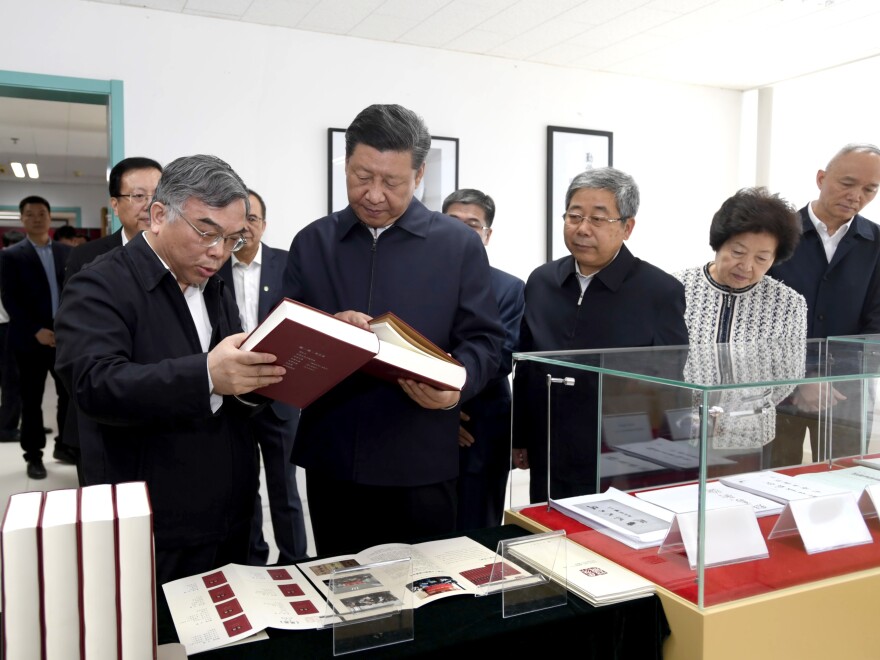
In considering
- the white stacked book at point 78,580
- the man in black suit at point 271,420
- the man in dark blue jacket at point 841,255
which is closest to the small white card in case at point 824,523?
the white stacked book at point 78,580

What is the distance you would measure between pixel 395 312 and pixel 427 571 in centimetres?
68

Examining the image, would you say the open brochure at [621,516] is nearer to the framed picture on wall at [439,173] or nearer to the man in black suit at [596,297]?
A: the man in black suit at [596,297]

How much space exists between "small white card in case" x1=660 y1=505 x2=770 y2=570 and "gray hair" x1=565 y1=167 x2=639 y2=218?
1.12 metres

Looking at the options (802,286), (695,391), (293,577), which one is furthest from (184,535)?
(802,286)

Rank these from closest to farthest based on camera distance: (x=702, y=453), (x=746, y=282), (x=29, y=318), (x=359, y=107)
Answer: (x=702, y=453), (x=746, y=282), (x=359, y=107), (x=29, y=318)

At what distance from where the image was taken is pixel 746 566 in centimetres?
150

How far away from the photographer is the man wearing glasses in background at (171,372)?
1.49 metres

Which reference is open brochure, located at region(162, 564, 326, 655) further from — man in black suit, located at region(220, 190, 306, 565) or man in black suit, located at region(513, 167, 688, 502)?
man in black suit, located at region(220, 190, 306, 565)

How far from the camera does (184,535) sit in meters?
1.65

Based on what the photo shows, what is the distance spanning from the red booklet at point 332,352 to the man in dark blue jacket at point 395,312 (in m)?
0.20

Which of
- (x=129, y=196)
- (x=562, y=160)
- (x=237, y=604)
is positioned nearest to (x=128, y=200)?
(x=129, y=196)

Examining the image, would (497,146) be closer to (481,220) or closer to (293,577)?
(481,220)

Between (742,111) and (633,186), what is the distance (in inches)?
209

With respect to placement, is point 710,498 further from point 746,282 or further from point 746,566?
point 746,282
